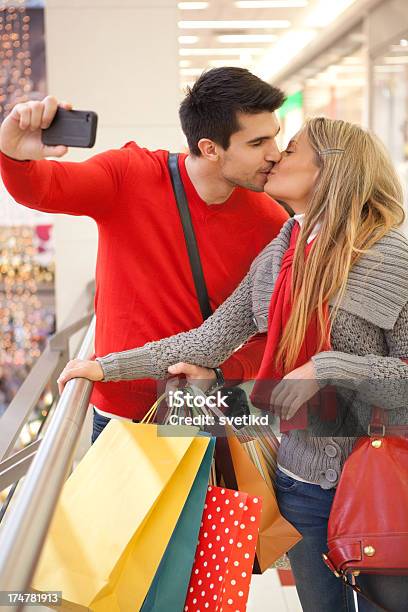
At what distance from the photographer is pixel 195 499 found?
3.87ft

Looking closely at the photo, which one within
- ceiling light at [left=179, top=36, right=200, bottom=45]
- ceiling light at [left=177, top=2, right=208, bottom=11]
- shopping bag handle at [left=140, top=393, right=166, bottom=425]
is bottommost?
shopping bag handle at [left=140, top=393, right=166, bottom=425]

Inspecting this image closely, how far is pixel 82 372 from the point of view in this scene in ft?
4.73

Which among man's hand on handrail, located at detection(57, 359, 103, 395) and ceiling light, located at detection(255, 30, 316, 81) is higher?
ceiling light, located at detection(255, 30, 316, 81)

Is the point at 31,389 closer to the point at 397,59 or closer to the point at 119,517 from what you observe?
the point at 119,517

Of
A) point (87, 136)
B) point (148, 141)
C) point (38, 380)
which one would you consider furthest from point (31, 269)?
point (87, 136)

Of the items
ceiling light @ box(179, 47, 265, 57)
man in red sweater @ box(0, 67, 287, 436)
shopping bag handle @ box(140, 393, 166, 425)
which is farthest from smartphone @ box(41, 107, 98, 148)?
ceiling light @ box(179, 47, 265, 57)

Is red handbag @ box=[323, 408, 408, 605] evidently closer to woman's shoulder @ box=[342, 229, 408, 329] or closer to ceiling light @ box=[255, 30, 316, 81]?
woman's shoulder @ box=[342, 229, 408, 329]

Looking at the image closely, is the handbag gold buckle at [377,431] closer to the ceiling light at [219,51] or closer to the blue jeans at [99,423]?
the blue jeans at [99,423]

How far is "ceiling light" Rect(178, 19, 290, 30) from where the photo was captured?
404 inches

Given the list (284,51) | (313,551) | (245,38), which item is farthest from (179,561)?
(284,51)

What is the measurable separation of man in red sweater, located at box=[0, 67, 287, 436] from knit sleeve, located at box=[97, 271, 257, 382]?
0.81 ft

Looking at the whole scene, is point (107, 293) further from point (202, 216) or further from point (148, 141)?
point (148, 141)

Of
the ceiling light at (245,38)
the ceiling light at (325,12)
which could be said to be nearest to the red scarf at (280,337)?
the ceiling light at (325,12)

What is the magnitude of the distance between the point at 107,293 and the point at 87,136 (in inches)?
24.6
